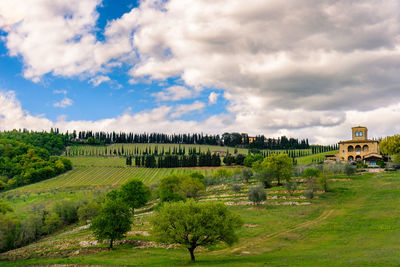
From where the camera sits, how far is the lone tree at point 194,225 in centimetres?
3484

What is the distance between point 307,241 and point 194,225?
19.4 m

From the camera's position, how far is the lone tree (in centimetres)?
3484

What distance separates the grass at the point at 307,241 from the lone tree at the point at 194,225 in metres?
2.75

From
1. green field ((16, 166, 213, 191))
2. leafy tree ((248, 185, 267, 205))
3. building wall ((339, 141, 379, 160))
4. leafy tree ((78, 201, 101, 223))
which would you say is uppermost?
building wall ((339, 141, 379, 160))

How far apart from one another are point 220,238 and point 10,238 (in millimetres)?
68697

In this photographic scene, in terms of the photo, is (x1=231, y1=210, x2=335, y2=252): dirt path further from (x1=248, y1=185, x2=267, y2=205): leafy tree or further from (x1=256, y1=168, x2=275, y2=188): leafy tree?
(x1=256, y1=168, x2=275, y2=188): leafy tree

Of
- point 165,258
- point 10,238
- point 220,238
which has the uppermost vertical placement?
point 220,238

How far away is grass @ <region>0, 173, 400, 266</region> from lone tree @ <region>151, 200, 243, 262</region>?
275 cm

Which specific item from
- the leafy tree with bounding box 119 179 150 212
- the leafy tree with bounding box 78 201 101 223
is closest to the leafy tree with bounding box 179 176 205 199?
the leafy tree with bounding box 119 179 150 212

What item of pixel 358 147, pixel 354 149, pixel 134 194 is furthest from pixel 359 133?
pixel 134 194

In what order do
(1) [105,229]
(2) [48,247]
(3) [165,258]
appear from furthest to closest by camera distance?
(2) [48,247] < (1) [105,229] < (3) [165,258]

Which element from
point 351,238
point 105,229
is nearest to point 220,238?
point 351,238

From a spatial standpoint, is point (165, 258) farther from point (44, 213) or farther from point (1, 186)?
point (1, 186)

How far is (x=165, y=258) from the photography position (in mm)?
39906
